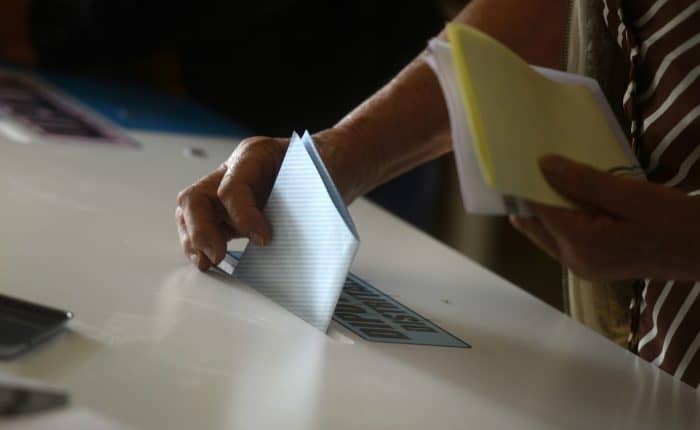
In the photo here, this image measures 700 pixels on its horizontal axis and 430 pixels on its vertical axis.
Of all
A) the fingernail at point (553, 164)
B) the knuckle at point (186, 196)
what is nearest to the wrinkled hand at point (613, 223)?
the fingernail at point (553, 164)

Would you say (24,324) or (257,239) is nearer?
(24,324)

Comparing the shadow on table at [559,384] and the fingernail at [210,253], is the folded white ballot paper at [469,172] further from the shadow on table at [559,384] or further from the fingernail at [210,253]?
the fingernail at [210,253]

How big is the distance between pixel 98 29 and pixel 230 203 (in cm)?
131

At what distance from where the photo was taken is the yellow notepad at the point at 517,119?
72 centimetres

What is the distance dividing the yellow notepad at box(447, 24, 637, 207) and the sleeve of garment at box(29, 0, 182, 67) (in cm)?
145

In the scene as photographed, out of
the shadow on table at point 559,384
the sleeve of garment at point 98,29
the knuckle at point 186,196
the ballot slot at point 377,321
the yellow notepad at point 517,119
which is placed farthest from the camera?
the sleeve of garment at point 98,29

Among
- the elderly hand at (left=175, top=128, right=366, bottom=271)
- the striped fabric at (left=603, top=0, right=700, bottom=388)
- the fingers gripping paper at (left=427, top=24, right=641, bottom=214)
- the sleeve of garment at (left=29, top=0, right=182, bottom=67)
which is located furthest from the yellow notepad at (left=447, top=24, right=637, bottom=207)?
the sleeve of garment at (left=29, top=0, right=182, bottom=67)

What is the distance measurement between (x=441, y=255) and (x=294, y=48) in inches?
37.9

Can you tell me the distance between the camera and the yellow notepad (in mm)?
717

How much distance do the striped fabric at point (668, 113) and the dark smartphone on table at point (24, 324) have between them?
1.71 feet

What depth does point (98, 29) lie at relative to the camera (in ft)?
7.29

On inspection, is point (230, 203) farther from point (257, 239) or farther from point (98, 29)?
point (98, 29)

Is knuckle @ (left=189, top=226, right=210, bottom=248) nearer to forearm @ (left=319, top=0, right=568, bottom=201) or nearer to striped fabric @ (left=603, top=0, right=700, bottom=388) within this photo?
forearm @ (left=319, top=0, right=568, bottom=201)

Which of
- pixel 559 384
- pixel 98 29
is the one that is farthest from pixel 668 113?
pixel 98 29
